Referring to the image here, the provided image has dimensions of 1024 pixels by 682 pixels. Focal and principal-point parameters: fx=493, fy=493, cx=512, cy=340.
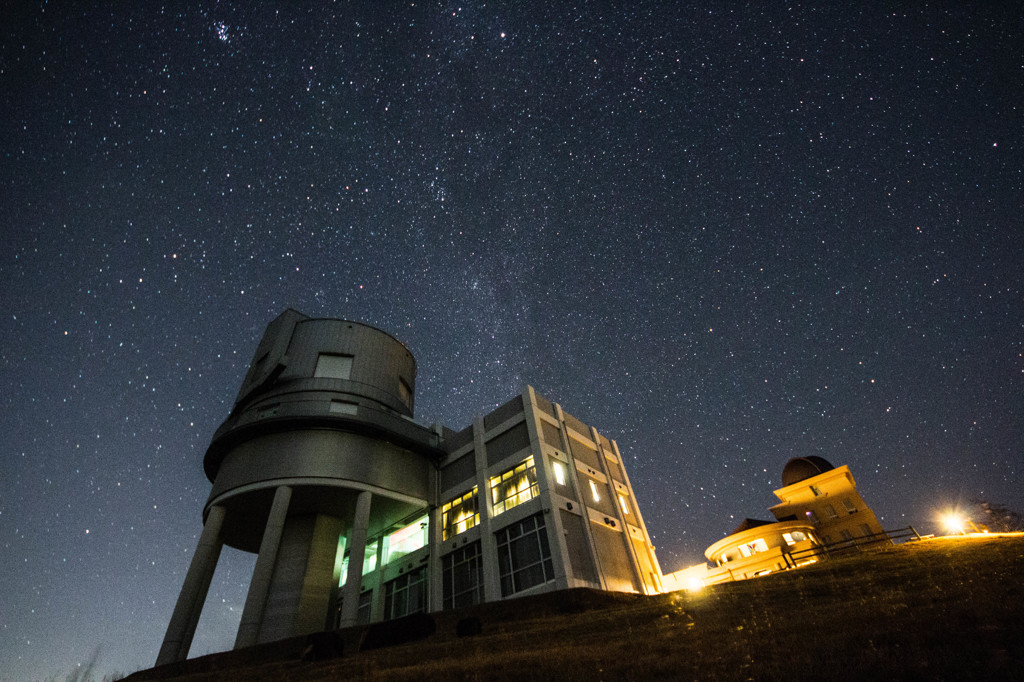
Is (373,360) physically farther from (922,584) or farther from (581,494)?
(922,584)

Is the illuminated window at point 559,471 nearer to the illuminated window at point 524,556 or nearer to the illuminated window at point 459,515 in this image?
the illuminated window at point 524,556

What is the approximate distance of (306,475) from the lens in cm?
2998

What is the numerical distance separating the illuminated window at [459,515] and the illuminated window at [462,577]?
4.71 feet

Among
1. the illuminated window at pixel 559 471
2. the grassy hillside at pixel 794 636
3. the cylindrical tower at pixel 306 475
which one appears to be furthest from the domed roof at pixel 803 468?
the cylindrical tower at pixel 306 475

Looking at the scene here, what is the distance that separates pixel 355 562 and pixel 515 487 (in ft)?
33.8

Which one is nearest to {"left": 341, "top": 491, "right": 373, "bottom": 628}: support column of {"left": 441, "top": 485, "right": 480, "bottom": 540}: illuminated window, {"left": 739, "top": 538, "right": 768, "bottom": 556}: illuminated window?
{"left": 441, "top": 485, "right": 480, "bottom": 540}: illuminated window

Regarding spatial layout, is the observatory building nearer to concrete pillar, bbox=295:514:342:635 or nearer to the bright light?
concrete pillar, bbox=295:514:342:635

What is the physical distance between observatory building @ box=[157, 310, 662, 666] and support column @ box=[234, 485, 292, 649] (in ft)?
0.23

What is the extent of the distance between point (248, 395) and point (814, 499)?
50.8 m

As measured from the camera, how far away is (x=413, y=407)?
4125 centimetres

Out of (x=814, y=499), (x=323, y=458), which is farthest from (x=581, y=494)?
(x=814, y=499)

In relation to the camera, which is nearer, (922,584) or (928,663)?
(928,663)

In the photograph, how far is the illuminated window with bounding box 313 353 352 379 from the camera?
1415 inches

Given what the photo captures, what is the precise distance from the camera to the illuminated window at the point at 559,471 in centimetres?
3061
